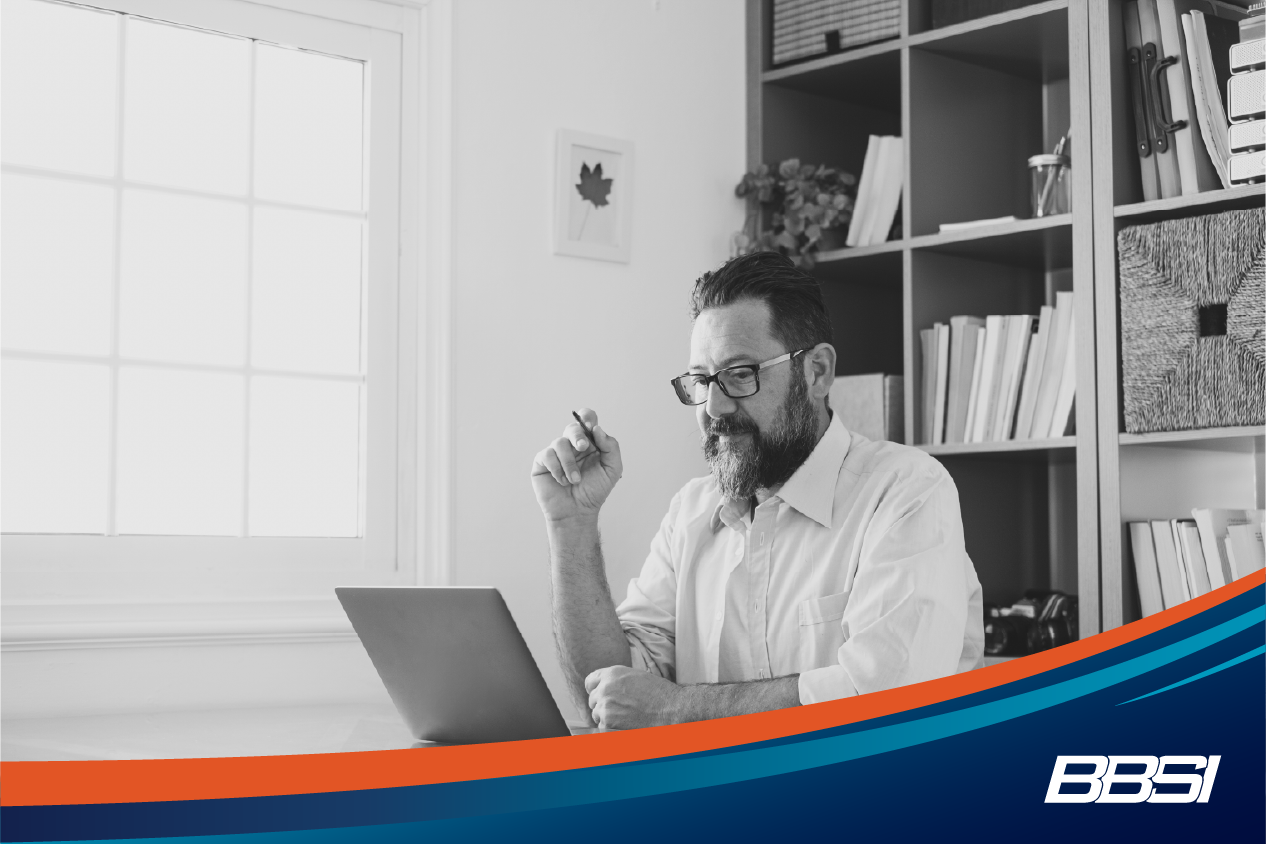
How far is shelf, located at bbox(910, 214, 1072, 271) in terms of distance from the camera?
2.67 meters

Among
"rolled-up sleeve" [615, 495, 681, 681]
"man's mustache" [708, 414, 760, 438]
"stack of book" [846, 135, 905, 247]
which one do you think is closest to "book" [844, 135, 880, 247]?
"stack of book" [846, 135, 905, 247]

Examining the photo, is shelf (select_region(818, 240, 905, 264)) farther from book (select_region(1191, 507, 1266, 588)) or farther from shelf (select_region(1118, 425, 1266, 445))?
book (select_region(1191, 507, 1266, 588))

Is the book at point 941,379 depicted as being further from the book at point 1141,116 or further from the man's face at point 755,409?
the man's face at point 755,409

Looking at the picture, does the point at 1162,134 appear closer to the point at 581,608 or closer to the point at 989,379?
the point at 989,379

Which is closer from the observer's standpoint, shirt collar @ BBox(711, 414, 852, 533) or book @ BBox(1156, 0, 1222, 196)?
shirt collar @ BBox(711, 414, 852, 533)

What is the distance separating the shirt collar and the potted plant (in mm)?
1004

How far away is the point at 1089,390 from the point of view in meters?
2.53

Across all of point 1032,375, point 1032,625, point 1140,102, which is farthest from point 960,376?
point 1140,102

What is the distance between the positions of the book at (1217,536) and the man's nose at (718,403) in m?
0.97

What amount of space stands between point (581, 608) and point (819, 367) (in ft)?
1.78

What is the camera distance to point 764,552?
81.0 inches

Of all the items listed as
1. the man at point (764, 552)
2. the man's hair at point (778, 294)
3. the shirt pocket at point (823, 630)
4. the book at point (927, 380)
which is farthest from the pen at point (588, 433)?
the book at point (927, 380)

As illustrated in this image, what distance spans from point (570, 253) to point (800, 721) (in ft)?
5.55

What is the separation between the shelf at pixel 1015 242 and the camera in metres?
2.67
